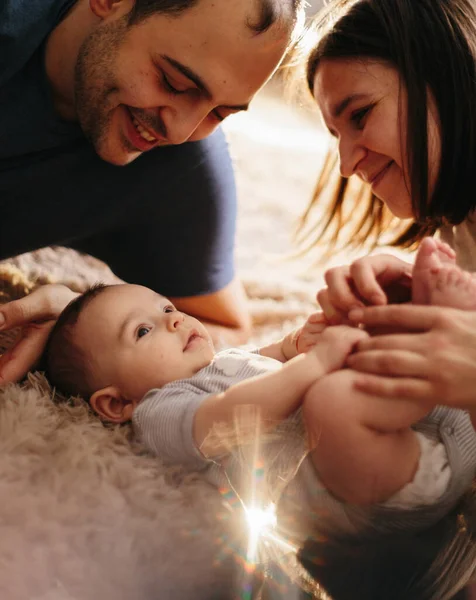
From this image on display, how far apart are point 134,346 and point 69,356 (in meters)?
0.09

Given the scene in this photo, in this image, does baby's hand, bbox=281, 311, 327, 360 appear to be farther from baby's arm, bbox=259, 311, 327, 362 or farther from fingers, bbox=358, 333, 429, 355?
fingers, bbox=358, 333, 429, 355

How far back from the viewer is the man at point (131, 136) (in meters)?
0.86

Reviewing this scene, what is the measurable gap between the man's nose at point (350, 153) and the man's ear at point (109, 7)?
1.18 feet

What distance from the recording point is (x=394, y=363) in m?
0.55

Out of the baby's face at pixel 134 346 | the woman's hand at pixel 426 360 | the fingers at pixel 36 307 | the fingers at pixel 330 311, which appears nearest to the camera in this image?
the woman's hand at pixel 426 360

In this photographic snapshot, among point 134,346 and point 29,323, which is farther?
point 29,323

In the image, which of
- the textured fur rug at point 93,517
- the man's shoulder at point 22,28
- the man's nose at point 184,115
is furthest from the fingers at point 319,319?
the man's shoulder at point 22,28

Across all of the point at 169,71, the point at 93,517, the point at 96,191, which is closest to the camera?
the point at 93,517

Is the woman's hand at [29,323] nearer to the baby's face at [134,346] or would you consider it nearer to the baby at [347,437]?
the baby's face at [134,346]

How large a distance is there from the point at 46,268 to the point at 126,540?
673mm

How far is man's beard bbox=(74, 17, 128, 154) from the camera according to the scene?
917 millimetres

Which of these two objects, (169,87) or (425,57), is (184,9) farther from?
(425,57)

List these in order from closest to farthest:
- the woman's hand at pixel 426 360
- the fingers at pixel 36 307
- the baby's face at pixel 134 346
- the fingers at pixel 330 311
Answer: the woman's hand at pixel 426 360 → the fingers at pixel 330 311 → the baby's face at pixel 134 346 → the fingers at pixel 36 307

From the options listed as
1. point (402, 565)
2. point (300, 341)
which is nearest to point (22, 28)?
point (300, 341)
